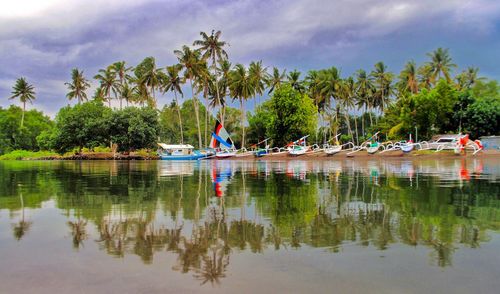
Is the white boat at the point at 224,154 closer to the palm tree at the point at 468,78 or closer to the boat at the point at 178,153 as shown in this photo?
the boat at the point at 178,153

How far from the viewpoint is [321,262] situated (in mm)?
5902

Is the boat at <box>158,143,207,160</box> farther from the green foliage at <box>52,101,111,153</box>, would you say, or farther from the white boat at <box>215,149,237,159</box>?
the green foliage at <box>52,101,111,153</box>

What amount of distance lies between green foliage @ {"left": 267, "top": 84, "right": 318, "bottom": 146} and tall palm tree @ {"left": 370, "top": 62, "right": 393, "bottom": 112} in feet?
83.0

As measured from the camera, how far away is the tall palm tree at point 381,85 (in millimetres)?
86000

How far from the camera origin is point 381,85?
8744 cm

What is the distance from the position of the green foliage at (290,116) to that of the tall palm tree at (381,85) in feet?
83.0

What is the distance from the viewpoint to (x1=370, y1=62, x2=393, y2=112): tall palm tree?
86.0m

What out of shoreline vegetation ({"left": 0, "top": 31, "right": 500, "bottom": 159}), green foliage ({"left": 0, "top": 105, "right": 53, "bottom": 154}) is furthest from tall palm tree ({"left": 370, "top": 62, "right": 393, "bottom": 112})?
green foliage ({"left": 0, "top": 105, "right": 53, "bottom": 154})

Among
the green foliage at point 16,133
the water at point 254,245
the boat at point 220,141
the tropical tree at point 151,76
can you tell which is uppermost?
the tropical tree at point 151,76

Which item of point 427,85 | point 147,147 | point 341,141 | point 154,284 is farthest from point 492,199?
point 341,141

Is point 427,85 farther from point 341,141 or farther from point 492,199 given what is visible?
point 492,199

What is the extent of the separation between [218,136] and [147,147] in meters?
12.2

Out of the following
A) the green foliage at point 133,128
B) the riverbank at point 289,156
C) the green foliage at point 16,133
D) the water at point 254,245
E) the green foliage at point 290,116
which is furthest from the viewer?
the green foliage at point 16,133

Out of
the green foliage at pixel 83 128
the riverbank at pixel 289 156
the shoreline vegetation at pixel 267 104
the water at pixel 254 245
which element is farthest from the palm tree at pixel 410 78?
the water at pixel 254 245
